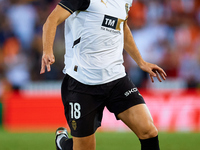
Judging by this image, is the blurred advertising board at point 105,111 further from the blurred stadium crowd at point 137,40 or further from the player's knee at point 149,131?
the player's knee at point 149,131

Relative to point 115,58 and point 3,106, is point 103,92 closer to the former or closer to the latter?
point 115,58

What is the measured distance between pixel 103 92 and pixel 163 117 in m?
5.25

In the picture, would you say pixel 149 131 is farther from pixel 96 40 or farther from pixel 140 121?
pixel 96 40

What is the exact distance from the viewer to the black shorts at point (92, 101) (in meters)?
3.97

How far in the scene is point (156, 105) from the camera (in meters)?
9.08

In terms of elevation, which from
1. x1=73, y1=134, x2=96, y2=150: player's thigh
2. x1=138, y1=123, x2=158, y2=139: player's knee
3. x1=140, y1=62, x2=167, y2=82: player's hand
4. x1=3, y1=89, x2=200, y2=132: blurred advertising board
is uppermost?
x1=140, y1=62, x2=167, y2=82: player's hand

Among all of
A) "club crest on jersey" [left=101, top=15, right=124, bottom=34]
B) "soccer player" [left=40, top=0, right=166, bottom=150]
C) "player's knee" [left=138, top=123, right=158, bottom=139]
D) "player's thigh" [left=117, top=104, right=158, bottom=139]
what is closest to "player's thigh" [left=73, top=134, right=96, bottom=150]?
"soccer player" [left=40, top=0, right=166, bottom=150]

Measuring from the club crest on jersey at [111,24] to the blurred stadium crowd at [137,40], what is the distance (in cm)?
658

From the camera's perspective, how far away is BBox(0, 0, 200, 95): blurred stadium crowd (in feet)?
36.0

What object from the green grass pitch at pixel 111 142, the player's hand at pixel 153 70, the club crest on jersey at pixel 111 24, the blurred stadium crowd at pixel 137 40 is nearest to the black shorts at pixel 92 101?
the player's hand at pixel 153 70

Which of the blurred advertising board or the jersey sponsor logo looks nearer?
the jersey sponsor logo

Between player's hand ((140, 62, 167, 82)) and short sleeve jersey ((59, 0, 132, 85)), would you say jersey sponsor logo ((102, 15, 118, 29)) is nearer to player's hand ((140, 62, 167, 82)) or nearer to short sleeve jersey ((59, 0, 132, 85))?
short sleeve jersey ((59, 0, 132, 85))

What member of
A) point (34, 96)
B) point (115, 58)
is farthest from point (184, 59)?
point (115, 58)

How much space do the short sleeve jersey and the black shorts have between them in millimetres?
76
